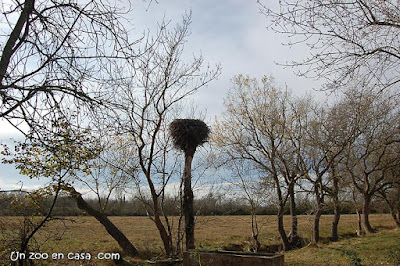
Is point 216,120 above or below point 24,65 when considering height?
above

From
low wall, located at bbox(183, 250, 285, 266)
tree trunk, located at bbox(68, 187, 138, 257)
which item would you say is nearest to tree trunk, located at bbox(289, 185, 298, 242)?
tree trunk, located at bbox(68, 187, 138, 257)

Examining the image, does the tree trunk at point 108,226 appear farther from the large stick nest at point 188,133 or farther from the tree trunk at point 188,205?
the large stick nest at point 188,133

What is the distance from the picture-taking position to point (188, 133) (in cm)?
1180

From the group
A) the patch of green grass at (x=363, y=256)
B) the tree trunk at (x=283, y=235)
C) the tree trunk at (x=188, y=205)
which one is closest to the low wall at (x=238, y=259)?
the tree trunk at (x=188, y=205)

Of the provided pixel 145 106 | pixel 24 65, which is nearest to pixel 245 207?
pixel 145 106

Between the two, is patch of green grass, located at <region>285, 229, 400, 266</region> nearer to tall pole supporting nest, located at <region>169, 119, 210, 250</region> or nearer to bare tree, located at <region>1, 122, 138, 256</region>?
tall pole supporting nest, located at <region>169, 119, 210, 250</region>

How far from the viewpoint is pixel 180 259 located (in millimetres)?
10734

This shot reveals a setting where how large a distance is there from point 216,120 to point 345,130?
673 centimetres

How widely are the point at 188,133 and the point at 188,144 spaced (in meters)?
0.48

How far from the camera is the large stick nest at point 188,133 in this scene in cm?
1178

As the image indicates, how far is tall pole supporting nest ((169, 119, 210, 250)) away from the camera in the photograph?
37.9ft

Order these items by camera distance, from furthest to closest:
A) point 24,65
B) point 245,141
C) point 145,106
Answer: point 245,141, point 145,106, point 24,65

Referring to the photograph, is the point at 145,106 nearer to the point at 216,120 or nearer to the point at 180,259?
the point at 180,259

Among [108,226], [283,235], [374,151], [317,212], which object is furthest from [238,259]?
[374,151]
